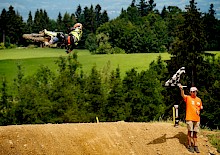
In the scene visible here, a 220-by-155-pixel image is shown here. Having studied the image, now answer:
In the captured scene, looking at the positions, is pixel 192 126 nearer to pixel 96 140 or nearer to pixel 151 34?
pixel 96 140

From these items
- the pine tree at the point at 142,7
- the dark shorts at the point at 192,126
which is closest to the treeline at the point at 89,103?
the dark shorts at the point at 192,126

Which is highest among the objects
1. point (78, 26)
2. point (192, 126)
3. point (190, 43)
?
point (78, 26)

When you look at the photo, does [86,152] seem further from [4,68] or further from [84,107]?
[4,68]

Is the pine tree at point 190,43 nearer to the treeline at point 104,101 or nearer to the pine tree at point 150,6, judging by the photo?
the treeline at point 104,101

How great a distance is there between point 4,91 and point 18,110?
19.5ft

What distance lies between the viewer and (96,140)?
16.1m

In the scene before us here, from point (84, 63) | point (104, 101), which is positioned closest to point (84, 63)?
point (84, 63)

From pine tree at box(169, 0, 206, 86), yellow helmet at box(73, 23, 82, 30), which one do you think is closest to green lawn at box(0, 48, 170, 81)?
pine tree at box(169, 0, 206, 86)

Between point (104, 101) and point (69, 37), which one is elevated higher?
point (69, 37)

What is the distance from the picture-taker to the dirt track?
15.4 meters

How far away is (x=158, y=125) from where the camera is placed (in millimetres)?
17453

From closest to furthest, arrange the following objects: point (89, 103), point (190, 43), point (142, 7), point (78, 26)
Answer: point (78, 26)
point (190, 43)
point (89, 103)
point (142, 7)

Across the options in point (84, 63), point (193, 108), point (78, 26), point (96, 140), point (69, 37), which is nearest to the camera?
point (69, 37)

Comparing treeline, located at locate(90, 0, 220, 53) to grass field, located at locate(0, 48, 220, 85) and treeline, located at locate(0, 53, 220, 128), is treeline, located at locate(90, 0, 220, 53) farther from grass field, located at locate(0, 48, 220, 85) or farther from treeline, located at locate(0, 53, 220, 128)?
treeline, located at locate(0, 53, 220, 128)
